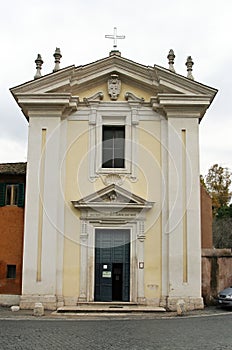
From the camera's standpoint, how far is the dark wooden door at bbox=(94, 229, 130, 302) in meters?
21.7

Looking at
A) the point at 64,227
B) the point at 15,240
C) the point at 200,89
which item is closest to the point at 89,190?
the point at 64,227

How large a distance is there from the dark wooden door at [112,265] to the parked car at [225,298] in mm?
3574

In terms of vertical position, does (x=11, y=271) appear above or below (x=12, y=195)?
below

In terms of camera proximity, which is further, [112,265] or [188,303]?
[112,265]

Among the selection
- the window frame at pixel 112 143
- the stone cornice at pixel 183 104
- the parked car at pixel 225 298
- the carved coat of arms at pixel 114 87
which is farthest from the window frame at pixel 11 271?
the stone cornice at pixel 183 104

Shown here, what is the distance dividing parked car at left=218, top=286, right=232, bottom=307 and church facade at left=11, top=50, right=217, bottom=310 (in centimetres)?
78

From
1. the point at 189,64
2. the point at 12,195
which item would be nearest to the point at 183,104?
the point at 189,64

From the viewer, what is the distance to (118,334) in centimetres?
1422

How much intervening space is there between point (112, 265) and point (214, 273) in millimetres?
4241

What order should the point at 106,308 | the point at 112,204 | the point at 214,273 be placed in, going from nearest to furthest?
the point at 106,308 < the point at 112,204 < the point at 214,273

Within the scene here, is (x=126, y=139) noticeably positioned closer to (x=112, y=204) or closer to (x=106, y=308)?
(x=112, y=204)

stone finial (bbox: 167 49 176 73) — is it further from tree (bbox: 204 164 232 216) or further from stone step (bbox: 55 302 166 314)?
tree (bbox: 204 164 232 216)

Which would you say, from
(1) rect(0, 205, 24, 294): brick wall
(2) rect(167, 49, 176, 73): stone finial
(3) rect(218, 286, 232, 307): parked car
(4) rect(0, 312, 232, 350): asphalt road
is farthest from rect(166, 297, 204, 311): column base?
(2) rect(167, 49, 176, 73): stone finial

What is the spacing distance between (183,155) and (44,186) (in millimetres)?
5757
